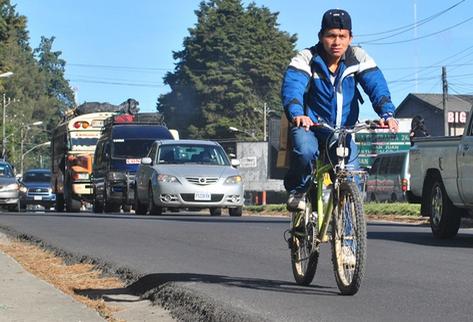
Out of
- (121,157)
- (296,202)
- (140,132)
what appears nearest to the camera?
(296,202)

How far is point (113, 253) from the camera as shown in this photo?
40.5ft

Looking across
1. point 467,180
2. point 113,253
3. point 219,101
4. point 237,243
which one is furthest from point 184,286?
point 219,101

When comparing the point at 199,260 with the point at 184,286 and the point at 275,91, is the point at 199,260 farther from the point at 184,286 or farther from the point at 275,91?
the point at 275,91

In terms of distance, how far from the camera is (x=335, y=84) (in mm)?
8023

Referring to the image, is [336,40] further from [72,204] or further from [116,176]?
[72,204]

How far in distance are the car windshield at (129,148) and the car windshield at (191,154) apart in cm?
405

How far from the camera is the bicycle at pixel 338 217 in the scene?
7418mm

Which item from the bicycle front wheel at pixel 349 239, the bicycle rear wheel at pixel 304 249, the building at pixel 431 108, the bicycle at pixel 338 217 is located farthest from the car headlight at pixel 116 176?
the building at pixel 431 108

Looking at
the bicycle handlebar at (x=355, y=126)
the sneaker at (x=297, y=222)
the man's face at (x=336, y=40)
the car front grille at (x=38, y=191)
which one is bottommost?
the sneaker at (x=297, y=222)

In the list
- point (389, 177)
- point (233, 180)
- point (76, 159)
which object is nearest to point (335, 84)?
point (233, 180)

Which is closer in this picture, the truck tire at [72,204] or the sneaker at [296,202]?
the sneaker at [296,202]

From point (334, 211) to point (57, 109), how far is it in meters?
154

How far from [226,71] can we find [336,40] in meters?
80.4

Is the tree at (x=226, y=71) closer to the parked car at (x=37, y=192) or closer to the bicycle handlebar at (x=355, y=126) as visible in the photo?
the parked car at (x=37, y=192)
